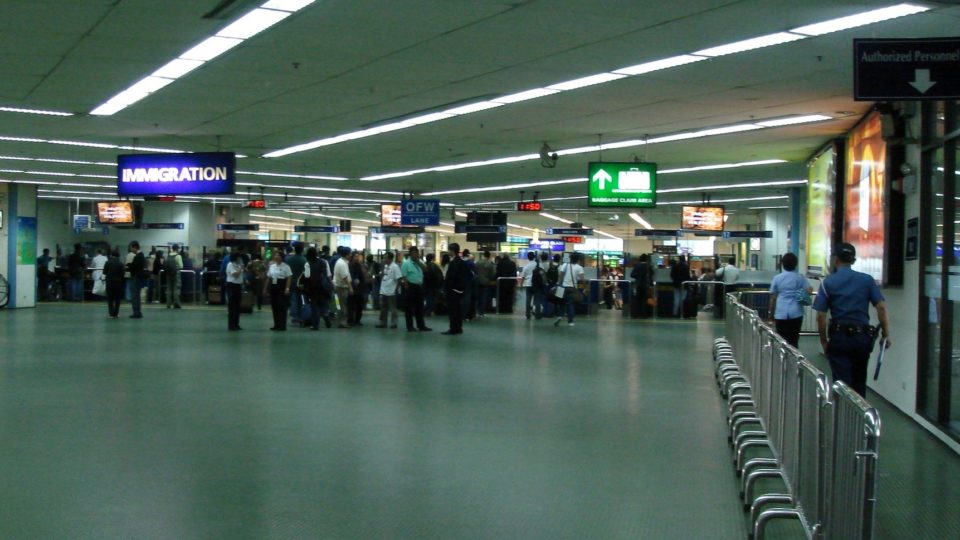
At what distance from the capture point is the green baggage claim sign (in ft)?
57.7

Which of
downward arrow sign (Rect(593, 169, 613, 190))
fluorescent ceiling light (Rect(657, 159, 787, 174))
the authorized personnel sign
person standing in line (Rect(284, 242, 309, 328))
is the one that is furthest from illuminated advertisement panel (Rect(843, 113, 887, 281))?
the authorized personnel sign

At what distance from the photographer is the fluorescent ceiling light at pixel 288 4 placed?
835 centimetres

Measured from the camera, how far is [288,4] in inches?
332

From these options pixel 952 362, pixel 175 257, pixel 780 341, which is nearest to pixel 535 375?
pixel 952 362

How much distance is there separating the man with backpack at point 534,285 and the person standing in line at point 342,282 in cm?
520

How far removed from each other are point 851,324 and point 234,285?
13.0m

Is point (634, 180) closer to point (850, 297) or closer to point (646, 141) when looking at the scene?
point (646, 141)

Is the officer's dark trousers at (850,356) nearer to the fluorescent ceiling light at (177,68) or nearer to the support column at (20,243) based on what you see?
the fluorescent ceiling light at (177,68)

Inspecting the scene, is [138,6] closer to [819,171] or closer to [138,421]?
[138,421]

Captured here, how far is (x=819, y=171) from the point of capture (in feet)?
58.2

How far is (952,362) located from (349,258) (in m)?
14.0

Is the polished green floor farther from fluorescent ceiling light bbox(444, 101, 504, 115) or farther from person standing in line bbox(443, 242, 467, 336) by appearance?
person standing in line bbox(443, 242, 467, 336)

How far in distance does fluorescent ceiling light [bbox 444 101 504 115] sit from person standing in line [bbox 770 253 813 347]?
4.78 metres

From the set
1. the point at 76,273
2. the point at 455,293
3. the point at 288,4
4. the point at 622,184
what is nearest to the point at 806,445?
the point at 288,4
